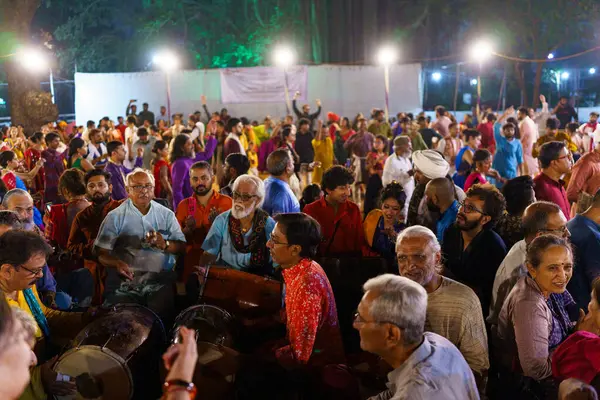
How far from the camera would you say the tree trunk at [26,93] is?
18.6 metres

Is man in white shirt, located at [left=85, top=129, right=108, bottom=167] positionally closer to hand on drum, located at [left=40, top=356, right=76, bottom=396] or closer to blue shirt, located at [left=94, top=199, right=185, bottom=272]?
blue shirt, located at [left=94, top=199, right=185, bottom=272]

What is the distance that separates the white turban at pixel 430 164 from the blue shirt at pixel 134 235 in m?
2.50

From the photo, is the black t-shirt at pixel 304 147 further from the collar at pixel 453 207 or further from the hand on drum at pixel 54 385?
the hand on drum at pixel 54 385

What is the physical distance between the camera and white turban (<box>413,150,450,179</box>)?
249 inches

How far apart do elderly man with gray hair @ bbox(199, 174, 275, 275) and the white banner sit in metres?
15.6

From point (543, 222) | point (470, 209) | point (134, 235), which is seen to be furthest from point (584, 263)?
point (134, 235)

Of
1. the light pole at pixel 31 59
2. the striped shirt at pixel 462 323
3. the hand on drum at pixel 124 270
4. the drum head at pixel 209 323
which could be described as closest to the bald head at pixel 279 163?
the hand on drum at pixel 124 270

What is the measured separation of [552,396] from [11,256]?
114 inches

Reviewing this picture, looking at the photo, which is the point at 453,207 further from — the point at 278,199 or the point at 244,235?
the point at 244,235

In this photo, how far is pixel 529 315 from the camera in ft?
11.1

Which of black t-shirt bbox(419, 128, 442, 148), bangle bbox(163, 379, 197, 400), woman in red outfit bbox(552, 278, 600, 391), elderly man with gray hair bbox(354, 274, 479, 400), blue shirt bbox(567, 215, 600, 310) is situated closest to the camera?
bangle bbox(163, 379, 197, 400)

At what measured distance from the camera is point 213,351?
3.87 metres

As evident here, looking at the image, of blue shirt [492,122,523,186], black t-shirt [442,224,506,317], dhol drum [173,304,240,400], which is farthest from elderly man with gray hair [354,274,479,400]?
blue shirt [492,122,523,186]

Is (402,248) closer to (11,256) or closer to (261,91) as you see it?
(11,256)
